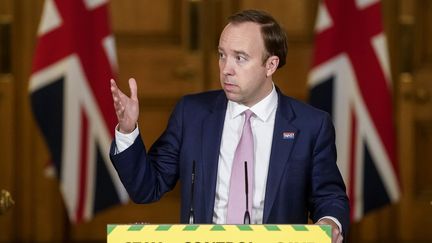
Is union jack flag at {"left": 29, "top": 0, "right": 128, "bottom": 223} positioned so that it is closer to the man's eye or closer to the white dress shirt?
the white dress shirt

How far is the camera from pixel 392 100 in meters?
5.84

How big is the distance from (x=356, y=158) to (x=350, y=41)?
629 millimetres

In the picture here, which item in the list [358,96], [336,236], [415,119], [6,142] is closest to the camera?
[336,236]

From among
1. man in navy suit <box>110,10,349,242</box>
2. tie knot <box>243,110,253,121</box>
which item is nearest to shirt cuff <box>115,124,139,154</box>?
man in navy suit <box>110,10,349,242</box>

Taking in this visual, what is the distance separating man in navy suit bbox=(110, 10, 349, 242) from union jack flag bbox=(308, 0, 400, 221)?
2.40 meters

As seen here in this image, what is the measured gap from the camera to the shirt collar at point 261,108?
9.69 feet

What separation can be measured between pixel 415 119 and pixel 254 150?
10.3 ft

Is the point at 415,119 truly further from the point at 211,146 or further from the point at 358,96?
the point at 211,146

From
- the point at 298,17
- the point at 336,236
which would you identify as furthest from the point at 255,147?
the point at 298,17

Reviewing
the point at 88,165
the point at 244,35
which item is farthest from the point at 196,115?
the point at 88,165

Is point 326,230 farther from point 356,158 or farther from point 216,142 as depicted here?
point 356,158

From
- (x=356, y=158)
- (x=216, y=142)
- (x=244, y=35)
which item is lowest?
(x=356, y=158)

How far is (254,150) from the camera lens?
9.58 feet

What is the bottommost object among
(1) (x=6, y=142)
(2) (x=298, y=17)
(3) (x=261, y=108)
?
(1) (x=6, y=142)
